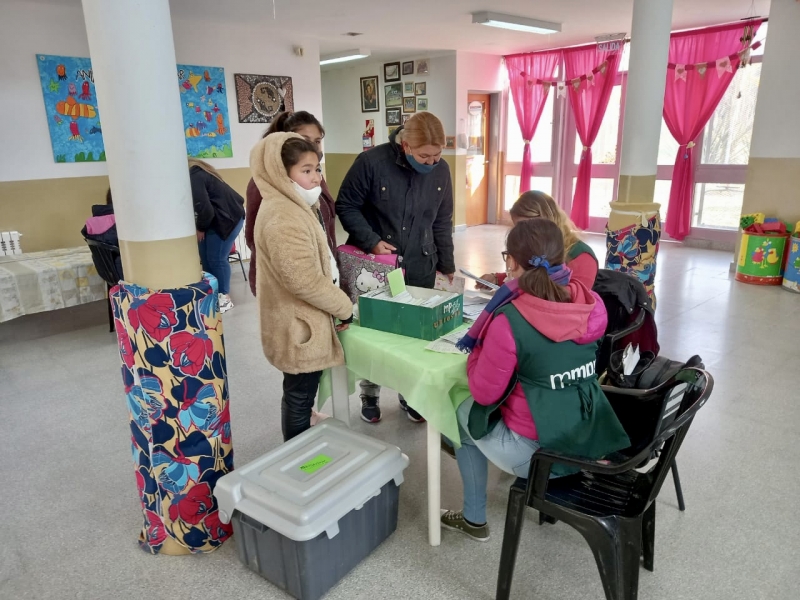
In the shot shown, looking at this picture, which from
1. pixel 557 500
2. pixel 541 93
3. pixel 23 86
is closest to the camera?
pixel 557 500

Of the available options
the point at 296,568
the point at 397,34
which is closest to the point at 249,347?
the point at 296,568

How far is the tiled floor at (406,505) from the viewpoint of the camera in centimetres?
183

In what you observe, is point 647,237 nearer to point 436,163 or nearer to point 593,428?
point 436,163

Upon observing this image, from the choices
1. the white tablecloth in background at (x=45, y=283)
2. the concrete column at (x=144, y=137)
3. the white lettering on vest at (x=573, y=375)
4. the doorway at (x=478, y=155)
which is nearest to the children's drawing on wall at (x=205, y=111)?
the white tablecloth in background at (x=45, y=283)

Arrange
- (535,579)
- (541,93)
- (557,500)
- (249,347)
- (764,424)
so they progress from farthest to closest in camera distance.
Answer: (541,93)
(249,347)
(764,424)
(535,579)
(557,500)

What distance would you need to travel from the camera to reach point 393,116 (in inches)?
339

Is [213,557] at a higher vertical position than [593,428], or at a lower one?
lower

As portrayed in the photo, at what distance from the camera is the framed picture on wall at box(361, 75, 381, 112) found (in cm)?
872

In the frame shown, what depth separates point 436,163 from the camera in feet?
8.31

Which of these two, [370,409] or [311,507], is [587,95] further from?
[311,507]

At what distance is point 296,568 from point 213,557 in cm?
44

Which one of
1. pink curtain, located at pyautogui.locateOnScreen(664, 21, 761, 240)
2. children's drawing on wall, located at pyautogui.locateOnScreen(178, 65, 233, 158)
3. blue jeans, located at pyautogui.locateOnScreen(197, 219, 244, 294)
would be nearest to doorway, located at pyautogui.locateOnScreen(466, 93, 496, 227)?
pink curtain, located at pyautogui.locateOnScreen(664, 21, 761, 240)

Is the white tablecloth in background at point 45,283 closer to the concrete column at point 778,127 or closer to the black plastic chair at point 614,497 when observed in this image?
the black plastic chair at point 614,497

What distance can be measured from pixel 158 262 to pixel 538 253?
1131mm
